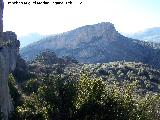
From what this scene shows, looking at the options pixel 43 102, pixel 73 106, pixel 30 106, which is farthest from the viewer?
pixel 30 106

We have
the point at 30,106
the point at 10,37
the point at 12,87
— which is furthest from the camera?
the point at 10,37

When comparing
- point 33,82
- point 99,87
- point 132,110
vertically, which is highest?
point 99,87

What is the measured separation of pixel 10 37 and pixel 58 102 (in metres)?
102

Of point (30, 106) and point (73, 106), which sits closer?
point (73, 106)

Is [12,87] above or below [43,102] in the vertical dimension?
below

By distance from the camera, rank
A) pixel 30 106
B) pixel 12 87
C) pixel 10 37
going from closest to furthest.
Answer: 1. pixel 30 106
2. pixel 12 87
3. pixel 10 37

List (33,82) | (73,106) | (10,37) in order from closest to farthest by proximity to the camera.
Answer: (73,106) < (33,82) < (10,37)

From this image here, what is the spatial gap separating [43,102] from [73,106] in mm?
3646

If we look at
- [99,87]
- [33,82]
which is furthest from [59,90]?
[33,82]

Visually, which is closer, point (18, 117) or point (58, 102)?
point (58, 102)

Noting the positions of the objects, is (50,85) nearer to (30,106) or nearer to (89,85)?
(89,85)

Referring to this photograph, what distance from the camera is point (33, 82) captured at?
94.2 metres

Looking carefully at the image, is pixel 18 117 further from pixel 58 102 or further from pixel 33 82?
pixel 33 82

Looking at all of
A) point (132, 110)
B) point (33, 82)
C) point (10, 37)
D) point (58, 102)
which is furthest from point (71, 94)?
point (10, 37)
